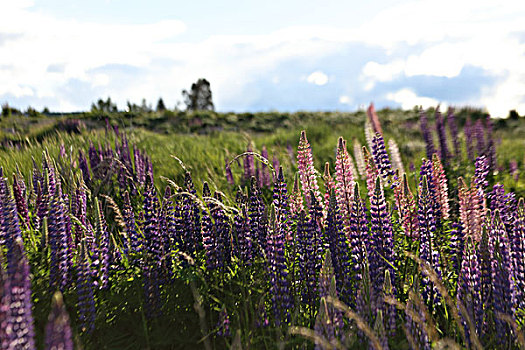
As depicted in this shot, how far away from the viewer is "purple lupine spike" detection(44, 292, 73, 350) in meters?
1.67

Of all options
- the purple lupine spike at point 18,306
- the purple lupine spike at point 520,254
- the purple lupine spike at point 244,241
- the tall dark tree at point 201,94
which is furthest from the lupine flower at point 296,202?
the tall dark tree at point 201,94

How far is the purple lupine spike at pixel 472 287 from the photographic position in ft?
8.92

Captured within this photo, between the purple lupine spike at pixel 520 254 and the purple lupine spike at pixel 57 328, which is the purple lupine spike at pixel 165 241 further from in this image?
the purple lupine spike at pixel 520 254

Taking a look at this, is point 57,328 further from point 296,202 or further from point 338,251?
point 296,202

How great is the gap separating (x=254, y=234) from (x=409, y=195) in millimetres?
1196

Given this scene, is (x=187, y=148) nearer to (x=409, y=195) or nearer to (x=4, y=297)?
(x=409, y=195)

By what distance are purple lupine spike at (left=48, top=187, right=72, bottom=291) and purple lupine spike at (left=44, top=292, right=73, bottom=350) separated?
4.44 feet

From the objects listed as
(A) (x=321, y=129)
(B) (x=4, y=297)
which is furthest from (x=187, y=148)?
(B) (x=4, y=297)

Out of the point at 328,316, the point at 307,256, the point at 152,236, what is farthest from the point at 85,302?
the point at 328,316

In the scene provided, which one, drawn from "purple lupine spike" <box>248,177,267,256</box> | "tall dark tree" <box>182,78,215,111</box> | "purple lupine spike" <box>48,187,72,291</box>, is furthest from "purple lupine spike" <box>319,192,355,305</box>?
"tall dark tree" <box>182,78,215,111</box>

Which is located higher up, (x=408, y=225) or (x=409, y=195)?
(x=409, y=195)

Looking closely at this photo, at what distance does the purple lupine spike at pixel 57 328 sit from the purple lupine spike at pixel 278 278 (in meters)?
1.28

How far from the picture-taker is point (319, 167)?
8875 millimetres

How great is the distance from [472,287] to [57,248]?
2758 mm
